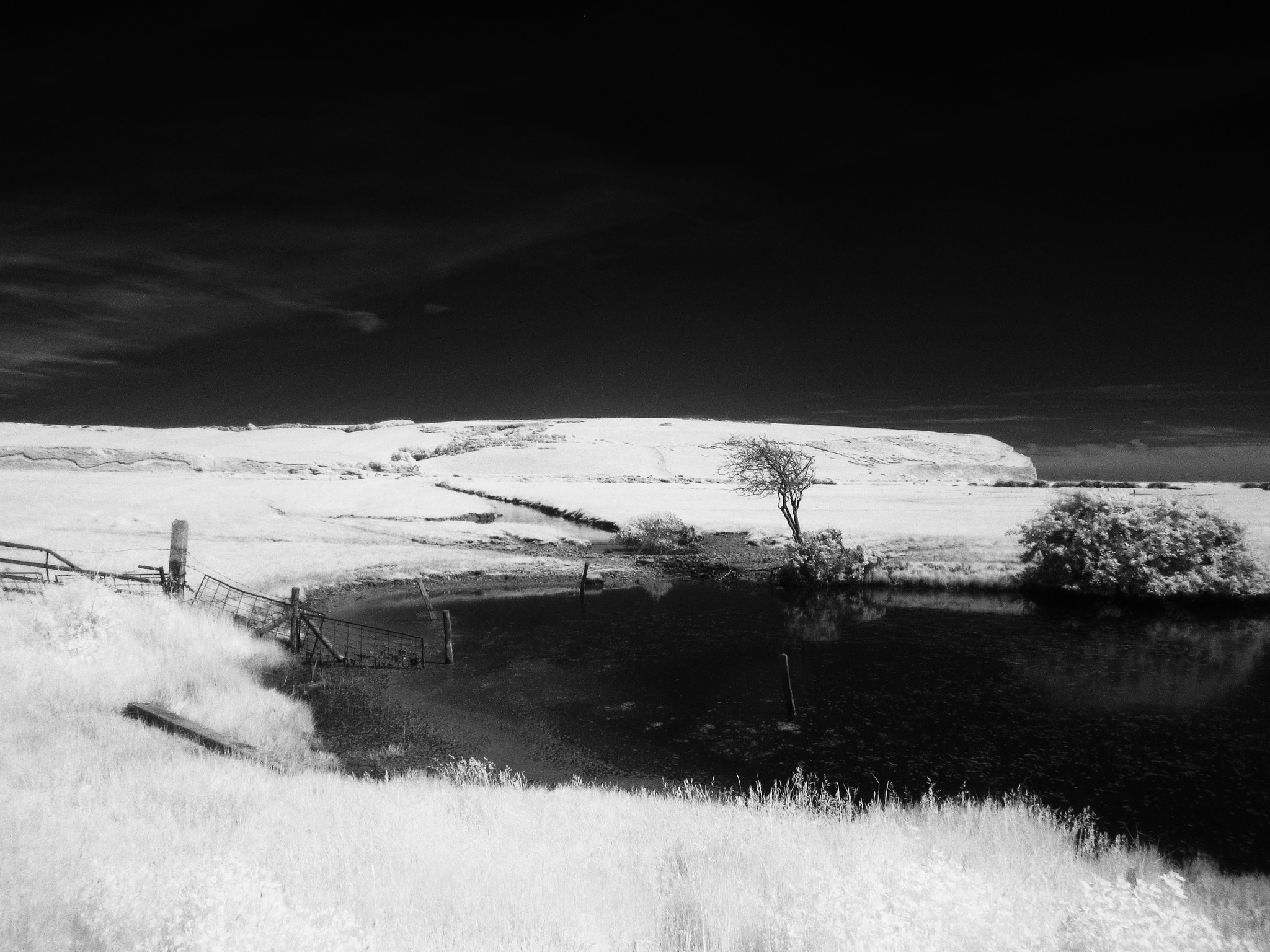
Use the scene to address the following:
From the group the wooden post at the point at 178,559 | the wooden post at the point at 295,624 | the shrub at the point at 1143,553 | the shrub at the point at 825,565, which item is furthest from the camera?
the shrub at the point at 825,565

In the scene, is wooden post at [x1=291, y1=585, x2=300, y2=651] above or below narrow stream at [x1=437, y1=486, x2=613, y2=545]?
below

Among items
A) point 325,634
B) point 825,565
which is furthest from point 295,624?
point 825,565

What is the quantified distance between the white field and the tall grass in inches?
874

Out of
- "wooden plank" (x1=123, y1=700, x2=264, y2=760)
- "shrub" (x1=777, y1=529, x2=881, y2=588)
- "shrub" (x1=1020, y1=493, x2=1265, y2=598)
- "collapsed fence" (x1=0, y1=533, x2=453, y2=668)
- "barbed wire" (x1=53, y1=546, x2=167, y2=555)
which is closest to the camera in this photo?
"wooden plank" (x1=123, y1=700, x2=264, y2=760)

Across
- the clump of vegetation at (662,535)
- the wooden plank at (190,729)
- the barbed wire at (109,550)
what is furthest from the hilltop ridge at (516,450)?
the wooden plank at (190,729)

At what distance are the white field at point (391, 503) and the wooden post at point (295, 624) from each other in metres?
8.54

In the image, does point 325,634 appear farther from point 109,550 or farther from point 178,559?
point 109,550

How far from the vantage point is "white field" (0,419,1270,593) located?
35.4m

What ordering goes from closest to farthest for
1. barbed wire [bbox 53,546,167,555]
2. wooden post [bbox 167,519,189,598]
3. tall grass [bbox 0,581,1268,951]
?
tall grass [bbox 0,581,1268,951] < wooden post [bbox 167,519,189,598] < barbed wire [bbox 53,546,167,555]

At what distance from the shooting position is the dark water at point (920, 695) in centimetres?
1425

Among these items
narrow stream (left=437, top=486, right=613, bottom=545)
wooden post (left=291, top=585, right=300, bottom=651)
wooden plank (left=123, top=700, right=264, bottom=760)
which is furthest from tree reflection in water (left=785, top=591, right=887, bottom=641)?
wooden plank (left=123, top=700, right=264, bottom=760)

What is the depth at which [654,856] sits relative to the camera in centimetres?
836

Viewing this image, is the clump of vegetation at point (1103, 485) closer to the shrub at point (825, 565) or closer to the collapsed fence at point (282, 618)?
the shrub at point (825, 565)

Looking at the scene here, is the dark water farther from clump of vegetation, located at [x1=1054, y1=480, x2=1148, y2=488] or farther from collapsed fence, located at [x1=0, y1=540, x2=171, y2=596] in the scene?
clump of vegetation, located at [x1=1054, y1=480, x2=1148, y2=488]
